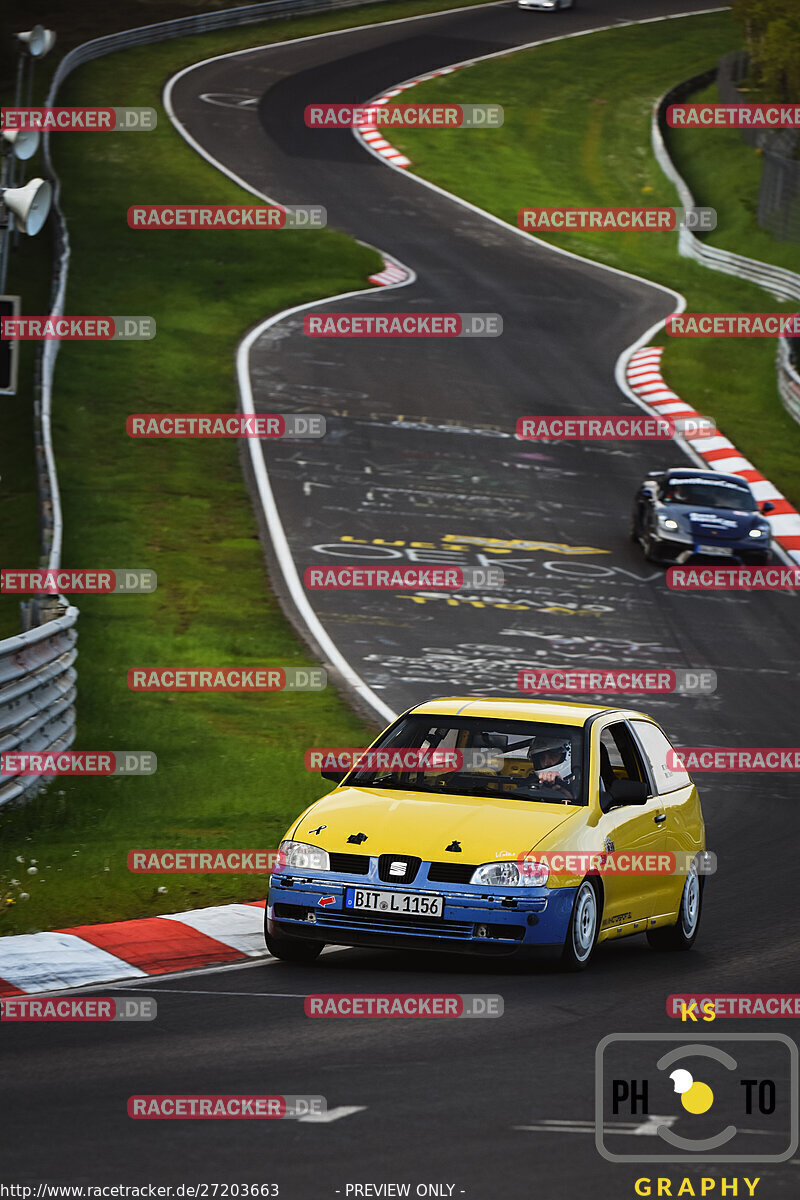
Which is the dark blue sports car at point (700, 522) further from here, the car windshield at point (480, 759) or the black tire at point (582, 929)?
the black tire at point (582, 929)

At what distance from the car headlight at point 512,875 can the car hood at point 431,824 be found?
53 mm

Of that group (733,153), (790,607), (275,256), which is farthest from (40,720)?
(733,153)

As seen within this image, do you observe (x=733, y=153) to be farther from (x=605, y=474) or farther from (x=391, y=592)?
(x=391, y=592)

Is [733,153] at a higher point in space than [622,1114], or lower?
lower

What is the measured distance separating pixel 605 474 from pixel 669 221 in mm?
21393

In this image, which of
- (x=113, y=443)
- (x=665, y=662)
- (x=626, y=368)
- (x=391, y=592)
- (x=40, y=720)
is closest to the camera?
(x=40, y=720)

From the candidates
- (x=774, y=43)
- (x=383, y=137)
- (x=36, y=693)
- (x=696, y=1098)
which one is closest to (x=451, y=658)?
(x=36, y=693)

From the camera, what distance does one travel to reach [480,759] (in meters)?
10.8

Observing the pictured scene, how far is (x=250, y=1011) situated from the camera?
8.77 meters

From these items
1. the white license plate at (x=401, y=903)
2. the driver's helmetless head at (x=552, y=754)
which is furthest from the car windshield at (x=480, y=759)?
the white license plate at (x=401, y=903)

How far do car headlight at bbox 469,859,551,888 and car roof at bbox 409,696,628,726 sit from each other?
4.38ft

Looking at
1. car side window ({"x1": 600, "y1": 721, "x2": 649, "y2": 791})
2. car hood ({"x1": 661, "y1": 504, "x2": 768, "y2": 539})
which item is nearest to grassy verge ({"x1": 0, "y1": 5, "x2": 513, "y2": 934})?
car side window ({"x1": 600, "y1": 721, "x2": 649, "y2": 791})

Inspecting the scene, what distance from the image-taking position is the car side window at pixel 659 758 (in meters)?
11.4

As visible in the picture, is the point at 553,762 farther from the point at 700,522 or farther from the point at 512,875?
the point at 700,522
